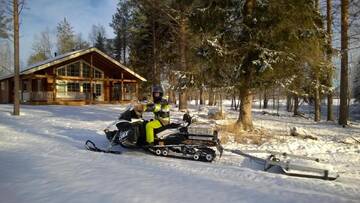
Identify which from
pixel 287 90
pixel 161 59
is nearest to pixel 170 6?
pixel 161 59

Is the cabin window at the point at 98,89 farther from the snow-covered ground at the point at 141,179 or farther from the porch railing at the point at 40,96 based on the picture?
the snow-covered ground at the point at 141,179

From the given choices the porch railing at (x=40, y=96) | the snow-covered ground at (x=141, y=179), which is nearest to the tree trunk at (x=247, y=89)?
the snow-covered ground at (x=141, y=179)

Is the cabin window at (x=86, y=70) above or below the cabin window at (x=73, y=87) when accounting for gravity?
above

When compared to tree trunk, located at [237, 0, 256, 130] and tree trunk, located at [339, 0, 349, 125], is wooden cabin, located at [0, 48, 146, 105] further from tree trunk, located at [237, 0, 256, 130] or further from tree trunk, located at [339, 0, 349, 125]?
tree trunk, located at [237, 0, 256, 130]

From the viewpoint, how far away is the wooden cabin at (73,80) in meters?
29.4

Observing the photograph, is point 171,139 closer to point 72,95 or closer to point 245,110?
point 245,110

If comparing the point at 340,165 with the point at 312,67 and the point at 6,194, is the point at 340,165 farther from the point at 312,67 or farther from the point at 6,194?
the point at 6,194

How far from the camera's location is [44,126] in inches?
503

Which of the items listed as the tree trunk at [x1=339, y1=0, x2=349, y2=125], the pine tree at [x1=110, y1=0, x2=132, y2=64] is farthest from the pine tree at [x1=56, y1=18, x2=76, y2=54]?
the tree trunk at [x1=339, y1=0, x2=349, y2=125]

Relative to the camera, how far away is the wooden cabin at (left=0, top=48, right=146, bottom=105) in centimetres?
2936

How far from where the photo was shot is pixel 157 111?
326 inches

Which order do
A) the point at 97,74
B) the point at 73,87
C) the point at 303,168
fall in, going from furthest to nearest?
the point at 97,74, the point at 73,87, the point at 303,168

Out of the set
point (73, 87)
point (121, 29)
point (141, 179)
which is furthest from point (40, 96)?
point (141, 179)

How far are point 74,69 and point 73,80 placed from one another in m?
1.07
